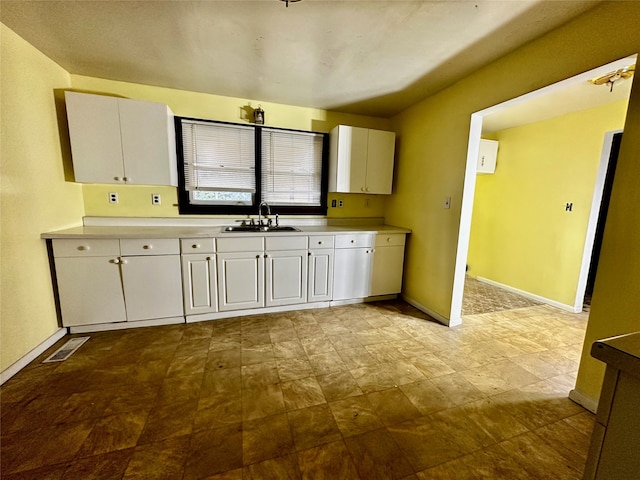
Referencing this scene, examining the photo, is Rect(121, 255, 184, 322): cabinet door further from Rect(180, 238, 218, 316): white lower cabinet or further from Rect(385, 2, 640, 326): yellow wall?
Rect(385, 2, 640, 326): yellow wall

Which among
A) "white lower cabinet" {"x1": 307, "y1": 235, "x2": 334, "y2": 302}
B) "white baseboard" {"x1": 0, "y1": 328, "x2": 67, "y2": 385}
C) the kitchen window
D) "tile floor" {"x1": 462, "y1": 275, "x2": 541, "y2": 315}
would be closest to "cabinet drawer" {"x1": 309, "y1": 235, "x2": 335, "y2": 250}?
"white lower cabinet" {"x1": 307, "y1": 235, "x2": 334, "y2": 302}

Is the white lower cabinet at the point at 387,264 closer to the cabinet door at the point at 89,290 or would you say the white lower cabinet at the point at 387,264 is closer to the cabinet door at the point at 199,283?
the cabinet door at the point at 199,283

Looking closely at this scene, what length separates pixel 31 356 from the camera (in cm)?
198

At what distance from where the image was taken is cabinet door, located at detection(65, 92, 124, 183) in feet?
7.63

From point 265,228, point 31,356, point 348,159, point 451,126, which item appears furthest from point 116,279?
point 451,126

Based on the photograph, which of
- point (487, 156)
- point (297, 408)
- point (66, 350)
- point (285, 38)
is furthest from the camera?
point (487, 156)

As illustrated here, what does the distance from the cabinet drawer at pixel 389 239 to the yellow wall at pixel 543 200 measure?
1.84m

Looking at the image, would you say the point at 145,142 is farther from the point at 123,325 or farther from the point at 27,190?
the point at 123,325

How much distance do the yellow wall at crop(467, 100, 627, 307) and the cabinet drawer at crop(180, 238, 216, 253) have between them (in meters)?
3.98

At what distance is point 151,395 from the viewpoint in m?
1.69

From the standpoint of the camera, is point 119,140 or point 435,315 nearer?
point 119,140

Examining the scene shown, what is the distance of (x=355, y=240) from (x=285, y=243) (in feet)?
2.67

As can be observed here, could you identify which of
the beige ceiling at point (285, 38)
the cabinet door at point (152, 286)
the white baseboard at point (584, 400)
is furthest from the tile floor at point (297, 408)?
the beige ceiling at point (285, 38)

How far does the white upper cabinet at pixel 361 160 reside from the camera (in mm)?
3143
